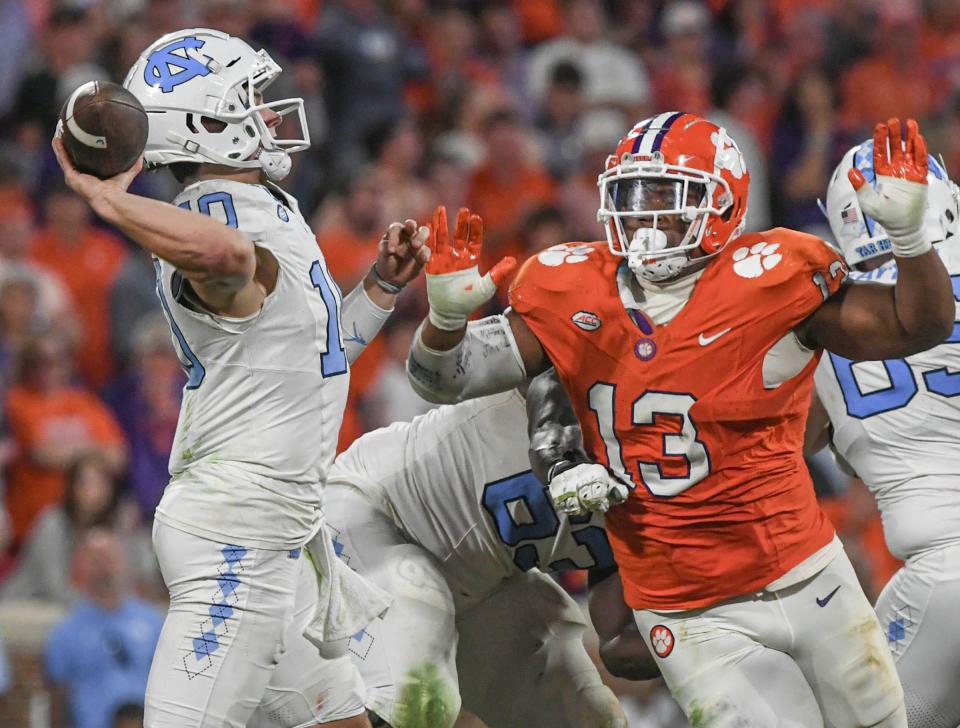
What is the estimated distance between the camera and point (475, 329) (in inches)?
170

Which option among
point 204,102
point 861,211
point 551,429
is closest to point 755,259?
point 551,429

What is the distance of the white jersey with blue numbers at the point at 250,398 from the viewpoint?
3.97 meters

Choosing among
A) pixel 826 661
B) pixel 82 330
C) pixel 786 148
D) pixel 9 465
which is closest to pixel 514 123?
pixel 786 148

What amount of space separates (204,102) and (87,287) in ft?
15.2

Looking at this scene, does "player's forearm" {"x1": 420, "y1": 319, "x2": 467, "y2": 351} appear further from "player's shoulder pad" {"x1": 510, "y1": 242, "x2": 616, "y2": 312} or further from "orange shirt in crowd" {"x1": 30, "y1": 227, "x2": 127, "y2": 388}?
"orange shirt in crowd" {"x1": 30, "y1": 227, "x2": 127, "y2": 388}

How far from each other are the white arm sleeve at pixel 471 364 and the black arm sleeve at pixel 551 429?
104 mm

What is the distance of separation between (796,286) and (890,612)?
4.37ft

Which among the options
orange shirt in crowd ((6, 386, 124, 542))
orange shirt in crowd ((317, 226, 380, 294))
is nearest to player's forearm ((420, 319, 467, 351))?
orange shirt in crowd ((6, 386, 124, 542))

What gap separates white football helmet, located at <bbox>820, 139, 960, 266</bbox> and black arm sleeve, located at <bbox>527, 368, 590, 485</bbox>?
1082 millimetres

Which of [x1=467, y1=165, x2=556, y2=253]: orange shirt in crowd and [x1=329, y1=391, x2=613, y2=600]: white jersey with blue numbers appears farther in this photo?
[x1=467, y1=165, x2=556, y2=253]: orange shirt in crowd

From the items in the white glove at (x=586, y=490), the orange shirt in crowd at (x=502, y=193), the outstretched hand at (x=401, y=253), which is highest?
the outstretched hand at (x=401, y=253)

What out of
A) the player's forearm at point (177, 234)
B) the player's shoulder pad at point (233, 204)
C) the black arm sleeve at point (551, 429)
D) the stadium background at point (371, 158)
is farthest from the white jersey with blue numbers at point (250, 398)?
the stadium background at point (371, 158)

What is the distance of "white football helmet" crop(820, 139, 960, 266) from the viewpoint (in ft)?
15.5

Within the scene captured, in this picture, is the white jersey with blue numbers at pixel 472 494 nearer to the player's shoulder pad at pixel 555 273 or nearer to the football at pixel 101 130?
the player's shoulder pad at pixel 555 273
